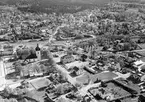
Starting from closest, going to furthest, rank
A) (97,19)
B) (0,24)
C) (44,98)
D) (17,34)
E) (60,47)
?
(44,98) < (60,47) < (17,34) < (0,24) < (97,19)

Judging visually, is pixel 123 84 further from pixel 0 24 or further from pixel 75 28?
pixel 0 24

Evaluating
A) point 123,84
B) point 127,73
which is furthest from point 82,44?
point 123,84

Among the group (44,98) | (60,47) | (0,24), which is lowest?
(44,98)

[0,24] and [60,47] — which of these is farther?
[0,24]

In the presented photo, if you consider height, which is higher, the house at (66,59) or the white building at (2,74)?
the house at (66,59)

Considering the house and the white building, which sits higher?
the house

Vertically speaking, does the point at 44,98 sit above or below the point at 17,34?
below

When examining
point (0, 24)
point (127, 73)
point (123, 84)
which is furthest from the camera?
point (0, 24)

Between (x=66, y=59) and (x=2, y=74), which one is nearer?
(x=2, y=74)

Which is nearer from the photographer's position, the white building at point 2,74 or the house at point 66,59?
the white building at point 2,74

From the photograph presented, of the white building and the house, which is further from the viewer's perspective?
the house

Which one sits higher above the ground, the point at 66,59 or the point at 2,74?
the point at 66,59
